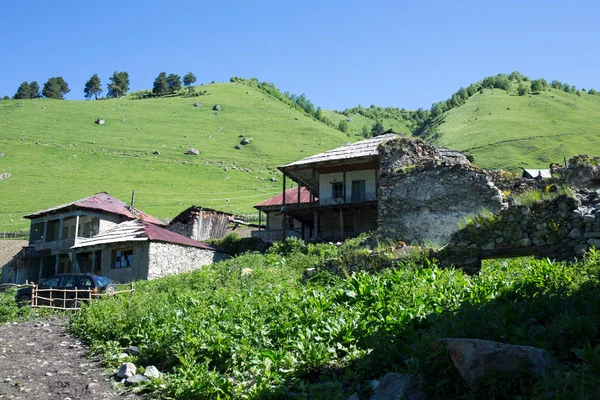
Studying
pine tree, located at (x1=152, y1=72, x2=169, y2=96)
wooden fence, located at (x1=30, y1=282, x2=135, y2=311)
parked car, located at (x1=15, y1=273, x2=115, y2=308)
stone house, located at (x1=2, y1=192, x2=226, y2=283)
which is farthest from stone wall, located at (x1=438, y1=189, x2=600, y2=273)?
pine tree, located at (x1=152, y1=72, x2=169, y2=96)

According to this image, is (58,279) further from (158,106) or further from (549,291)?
(158,106)

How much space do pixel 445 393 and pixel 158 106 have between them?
119 m

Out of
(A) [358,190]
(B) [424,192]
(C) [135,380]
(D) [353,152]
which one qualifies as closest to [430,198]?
(B) [424,192]

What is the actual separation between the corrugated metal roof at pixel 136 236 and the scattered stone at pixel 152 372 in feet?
76.3

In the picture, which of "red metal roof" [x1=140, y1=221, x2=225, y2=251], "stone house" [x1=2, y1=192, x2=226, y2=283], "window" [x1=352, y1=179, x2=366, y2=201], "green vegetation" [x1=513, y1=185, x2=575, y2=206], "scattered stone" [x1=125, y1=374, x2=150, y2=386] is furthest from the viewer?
"stone house" [x1=2, y1=192, x2=226, y2=283]

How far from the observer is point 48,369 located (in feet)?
34.8

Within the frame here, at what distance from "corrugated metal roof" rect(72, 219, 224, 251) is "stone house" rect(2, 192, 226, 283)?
0.39m

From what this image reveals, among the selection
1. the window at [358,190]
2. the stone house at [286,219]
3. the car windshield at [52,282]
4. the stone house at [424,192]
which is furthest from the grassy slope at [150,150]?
the stone house at [424,192]

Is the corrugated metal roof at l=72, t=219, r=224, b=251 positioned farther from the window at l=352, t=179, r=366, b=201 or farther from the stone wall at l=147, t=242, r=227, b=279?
the window at l=352, t=179, r=366, b=201

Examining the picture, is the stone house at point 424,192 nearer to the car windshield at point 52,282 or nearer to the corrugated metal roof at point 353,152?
the corrugated metal roof at point 353,152

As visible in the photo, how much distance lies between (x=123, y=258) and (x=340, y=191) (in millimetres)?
14637

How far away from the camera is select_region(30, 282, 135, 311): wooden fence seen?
19.3 metres

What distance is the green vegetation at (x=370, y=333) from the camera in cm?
614

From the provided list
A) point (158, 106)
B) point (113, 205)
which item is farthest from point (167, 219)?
point (158, 106)
